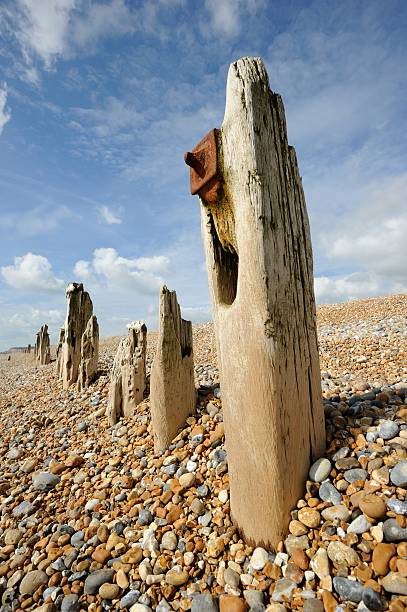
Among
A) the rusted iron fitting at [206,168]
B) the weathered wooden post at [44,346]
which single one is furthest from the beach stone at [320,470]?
the weathered wooden post at [44,346]

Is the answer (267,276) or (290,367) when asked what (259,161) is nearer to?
(267,276)

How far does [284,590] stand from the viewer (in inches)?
95.1

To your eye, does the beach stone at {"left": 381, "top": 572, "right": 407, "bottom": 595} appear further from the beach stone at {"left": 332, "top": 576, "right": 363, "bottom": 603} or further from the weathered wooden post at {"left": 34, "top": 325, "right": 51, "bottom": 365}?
the weathered wooden post at {"left": 34, "top": 325, "right": 51, "bottom": 365}

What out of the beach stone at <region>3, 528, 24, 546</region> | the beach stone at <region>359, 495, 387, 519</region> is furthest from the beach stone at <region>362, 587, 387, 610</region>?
the beach stone at <region>3, 528, 24, 546</region>

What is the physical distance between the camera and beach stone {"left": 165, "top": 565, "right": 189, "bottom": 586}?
281cm

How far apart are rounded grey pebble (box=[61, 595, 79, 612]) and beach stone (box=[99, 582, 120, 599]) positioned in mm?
216

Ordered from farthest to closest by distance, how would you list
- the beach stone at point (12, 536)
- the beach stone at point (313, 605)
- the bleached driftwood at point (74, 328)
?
the bleached driftwood at point (74, 328) → the beach stone at point (12, 536) → the beach stone at point (313, 605)

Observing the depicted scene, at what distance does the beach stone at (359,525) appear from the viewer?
2.49 metres

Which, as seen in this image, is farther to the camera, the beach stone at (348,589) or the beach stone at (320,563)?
the beach stone at (320,563)

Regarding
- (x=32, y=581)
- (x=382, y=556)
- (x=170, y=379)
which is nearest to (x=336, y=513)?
(x=382, y=556)

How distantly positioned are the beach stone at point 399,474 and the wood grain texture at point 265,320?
62cm

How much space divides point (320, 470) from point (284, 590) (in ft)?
3.00

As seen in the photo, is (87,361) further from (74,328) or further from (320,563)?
(320,563)

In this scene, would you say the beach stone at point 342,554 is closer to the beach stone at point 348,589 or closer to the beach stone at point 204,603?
the beach stone at point 348,589
